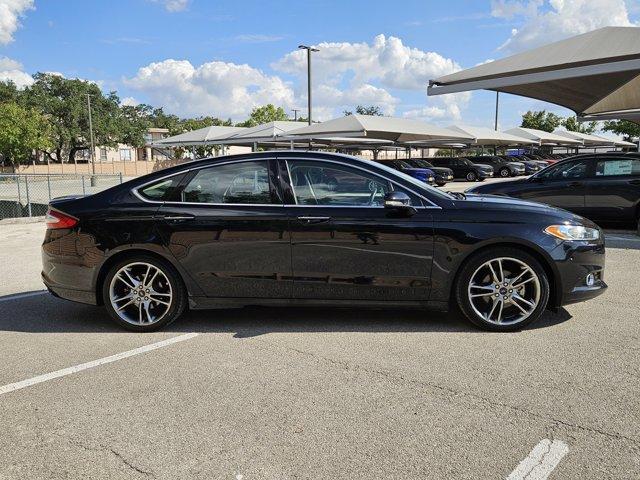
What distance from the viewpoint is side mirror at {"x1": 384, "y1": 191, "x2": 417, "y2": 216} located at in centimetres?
445

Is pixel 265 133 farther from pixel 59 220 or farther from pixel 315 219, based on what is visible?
pixel 315 219

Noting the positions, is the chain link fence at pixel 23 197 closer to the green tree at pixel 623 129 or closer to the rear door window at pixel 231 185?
the rear door window at pixel 231 185

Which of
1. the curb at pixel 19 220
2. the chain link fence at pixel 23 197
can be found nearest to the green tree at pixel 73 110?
the chain link fence at pixel 23 197

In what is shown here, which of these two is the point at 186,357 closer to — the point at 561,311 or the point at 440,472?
the point at 440,472

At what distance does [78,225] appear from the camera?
15.7ft

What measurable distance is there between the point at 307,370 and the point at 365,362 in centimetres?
44

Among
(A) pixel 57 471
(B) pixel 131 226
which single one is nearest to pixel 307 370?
(A) pixel 57 471

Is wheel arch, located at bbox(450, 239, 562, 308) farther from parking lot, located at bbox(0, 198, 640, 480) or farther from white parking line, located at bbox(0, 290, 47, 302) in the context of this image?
white parking line, located at bbox(0, 290, 47, 302)

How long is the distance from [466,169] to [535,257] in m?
29.9

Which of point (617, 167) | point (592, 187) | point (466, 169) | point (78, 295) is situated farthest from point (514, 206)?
point (466, 169)

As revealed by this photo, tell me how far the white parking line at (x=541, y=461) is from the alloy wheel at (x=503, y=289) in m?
1.81

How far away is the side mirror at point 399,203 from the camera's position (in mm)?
4449

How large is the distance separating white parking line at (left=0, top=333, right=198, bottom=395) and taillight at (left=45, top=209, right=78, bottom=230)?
131 cm

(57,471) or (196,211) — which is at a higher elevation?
(196,211)
